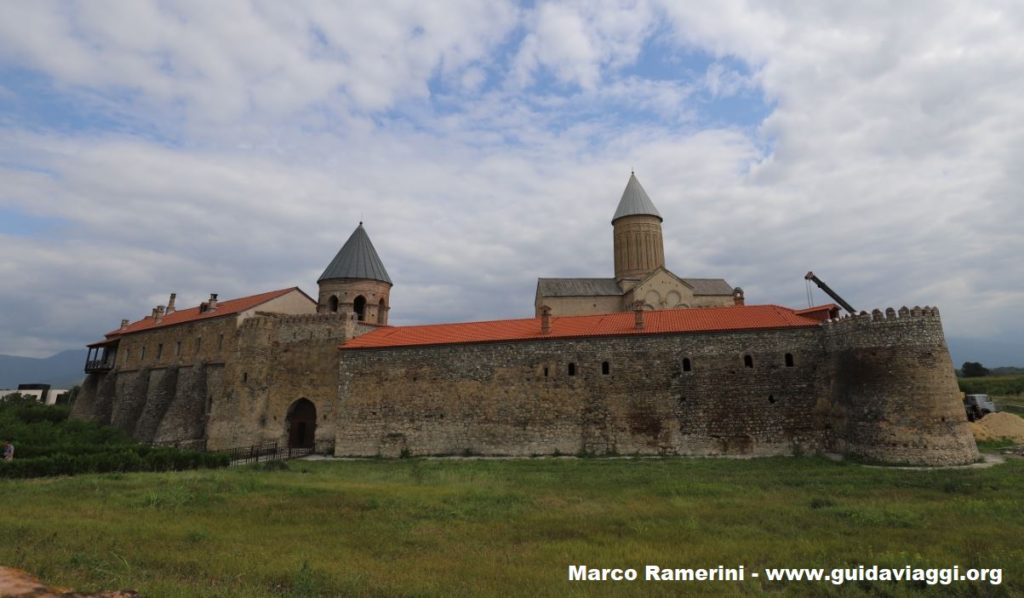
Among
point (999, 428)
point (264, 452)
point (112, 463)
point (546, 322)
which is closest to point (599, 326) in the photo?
point (546, 322)

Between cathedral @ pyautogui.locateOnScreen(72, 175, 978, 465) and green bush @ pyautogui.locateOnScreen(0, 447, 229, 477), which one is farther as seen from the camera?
cathedral @ pyautogui.locateOnScreen(72, 175, 978, 465)

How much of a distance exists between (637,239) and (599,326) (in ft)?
51.4

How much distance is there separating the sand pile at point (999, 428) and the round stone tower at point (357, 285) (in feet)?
90.9

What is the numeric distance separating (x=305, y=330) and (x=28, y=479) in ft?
36.7

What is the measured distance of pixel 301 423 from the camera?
23953mm

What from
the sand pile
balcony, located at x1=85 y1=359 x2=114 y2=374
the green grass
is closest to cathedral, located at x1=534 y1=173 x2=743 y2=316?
the sand pile

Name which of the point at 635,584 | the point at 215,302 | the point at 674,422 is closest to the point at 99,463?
the point at 215,302

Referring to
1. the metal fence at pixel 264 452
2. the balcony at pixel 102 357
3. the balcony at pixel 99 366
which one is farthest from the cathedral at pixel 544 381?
the balcony at pixel 102 357

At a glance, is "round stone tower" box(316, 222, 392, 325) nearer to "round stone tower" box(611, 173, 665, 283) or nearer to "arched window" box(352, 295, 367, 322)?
"arched window" box(352, 295, 367, 322)

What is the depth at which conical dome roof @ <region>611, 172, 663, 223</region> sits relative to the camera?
35.1 metres

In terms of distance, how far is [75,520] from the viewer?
887 centimetres

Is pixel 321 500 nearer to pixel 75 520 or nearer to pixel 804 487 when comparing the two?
pixel 75 520

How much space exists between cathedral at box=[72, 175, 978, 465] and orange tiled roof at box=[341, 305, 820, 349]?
0.10 metres

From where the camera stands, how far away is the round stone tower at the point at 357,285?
27.3 m
